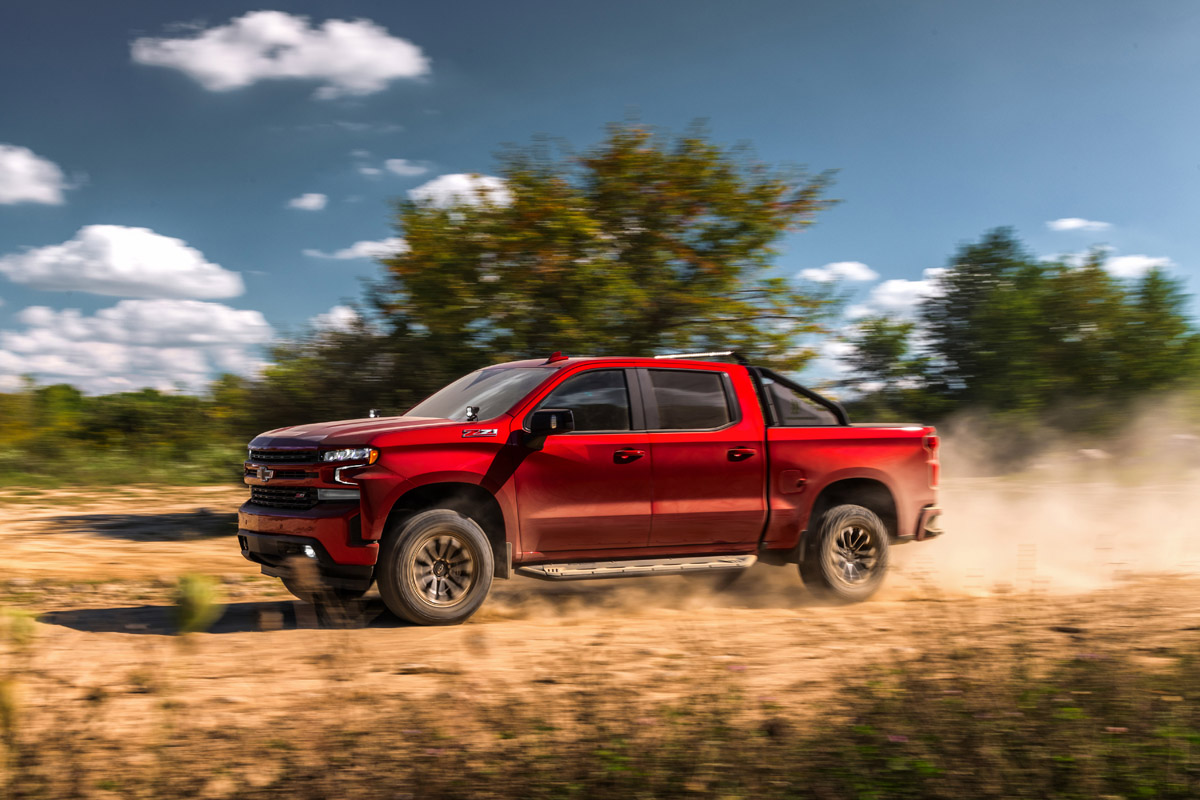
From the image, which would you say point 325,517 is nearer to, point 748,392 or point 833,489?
point 748,392

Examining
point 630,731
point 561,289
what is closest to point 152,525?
point 561,289

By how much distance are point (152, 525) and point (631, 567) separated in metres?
9.12

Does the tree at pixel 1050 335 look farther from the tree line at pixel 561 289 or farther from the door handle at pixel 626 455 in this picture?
the door handle at pixel 626 455

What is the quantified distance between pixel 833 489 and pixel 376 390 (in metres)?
7.59

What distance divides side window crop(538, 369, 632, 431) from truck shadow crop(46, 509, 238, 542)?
24.1 feet

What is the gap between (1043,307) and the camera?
32.8 metres

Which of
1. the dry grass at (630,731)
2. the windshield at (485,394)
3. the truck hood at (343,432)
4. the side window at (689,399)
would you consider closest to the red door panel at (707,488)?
the side window at (689,399)

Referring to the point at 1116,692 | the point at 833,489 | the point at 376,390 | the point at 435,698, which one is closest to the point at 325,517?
the point at 435,698

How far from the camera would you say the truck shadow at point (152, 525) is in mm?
13289

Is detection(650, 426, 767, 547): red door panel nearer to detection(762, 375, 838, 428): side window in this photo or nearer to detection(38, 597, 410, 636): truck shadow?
detection(762, 375, 838, 428): side window

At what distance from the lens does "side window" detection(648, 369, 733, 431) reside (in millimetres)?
8164

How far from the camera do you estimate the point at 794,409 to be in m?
8.97

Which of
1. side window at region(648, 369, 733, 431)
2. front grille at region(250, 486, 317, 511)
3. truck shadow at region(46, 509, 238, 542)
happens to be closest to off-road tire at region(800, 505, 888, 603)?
side window at region(648, 369, 733, 431)

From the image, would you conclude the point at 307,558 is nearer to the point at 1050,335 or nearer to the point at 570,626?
the point at 570,626
